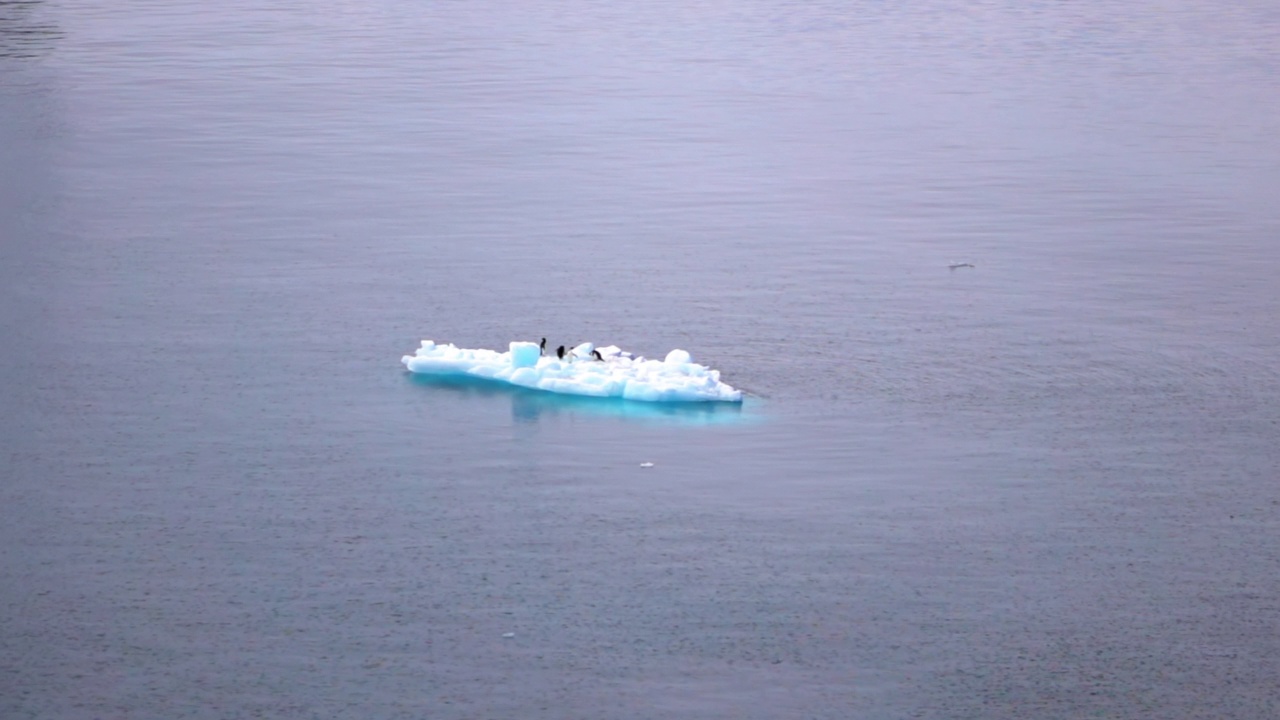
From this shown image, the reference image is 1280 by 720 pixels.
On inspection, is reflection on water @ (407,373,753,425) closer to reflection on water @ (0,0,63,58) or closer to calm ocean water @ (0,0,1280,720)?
calm ocean water @ (0,0,1280,720)

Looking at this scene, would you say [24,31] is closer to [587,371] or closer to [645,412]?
[587,371]

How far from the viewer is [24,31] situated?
45.8 metres

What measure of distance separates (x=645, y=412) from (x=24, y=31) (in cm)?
3123

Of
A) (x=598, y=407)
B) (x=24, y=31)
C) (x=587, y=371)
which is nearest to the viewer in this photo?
(x=598, y=407)

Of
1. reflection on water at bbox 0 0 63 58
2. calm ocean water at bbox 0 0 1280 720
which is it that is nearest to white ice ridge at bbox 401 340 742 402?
calm ocean water at bbox 0 0 1280 720

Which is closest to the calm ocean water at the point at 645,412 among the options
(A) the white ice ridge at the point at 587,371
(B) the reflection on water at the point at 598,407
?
(B) the reflection on water at the point at 598,407

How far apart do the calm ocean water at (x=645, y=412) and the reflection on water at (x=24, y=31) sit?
6552 millimetres

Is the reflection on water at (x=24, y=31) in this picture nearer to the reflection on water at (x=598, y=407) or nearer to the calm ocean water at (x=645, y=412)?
the calm ocean water at (x=645, y=412)

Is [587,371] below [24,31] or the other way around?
below

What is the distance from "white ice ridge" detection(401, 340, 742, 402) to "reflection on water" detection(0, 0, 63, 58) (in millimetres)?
24717

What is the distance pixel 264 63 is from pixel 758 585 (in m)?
28.5

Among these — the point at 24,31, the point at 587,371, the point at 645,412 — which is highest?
the point at 24,31

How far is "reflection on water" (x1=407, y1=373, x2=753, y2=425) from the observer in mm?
18922

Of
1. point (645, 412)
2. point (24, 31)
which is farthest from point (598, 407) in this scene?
point (24, 31)
